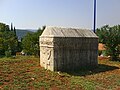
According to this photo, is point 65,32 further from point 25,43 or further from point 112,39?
point 25,43

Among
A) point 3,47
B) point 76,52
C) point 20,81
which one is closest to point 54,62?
point 76,52

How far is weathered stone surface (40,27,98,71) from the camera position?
1466 cm

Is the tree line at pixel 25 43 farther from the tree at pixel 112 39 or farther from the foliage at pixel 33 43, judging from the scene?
the tree at pixel 112 39

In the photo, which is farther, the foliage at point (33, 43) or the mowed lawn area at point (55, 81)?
the foliage at point (33, 43)

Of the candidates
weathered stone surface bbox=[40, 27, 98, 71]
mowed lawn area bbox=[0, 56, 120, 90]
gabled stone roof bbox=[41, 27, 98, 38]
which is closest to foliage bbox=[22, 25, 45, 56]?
weathered stone surface bbox=[40, 27, 98, 71]

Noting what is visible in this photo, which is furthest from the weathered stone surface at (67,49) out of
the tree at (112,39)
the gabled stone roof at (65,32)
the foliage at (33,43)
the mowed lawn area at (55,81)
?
the foliage at (33,43)

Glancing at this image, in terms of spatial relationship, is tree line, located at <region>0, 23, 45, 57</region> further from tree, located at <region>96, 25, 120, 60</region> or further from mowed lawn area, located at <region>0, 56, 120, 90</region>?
mowed lawn area, located at <region>0, 56, 120, 90</region>

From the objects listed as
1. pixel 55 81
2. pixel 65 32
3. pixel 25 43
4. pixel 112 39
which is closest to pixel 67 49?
pixel 65 32

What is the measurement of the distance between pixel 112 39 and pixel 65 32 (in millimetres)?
7671

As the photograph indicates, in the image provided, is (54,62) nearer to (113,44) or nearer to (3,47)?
(113,44)

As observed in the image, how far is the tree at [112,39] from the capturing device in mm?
21656

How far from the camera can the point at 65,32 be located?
51.4 feet

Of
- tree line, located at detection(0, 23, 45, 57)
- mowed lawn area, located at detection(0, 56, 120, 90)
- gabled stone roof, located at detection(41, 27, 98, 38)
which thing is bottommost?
mowed lawn area, located at detection(0, 56, 120, 90)

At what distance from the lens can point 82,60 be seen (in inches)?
631
